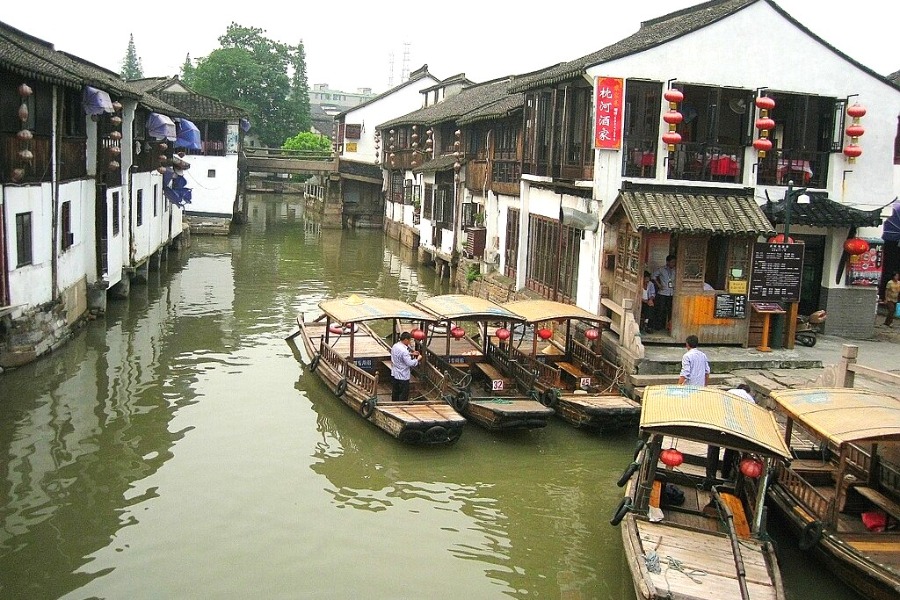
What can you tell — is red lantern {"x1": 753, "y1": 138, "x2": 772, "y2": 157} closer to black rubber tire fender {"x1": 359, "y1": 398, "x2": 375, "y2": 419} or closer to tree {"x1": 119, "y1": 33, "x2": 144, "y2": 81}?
black rubber tire fender {"x1": 359, "y1": 398, "x2": 375, "y2": 419}

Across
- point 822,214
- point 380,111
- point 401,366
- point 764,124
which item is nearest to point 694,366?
point 401,366

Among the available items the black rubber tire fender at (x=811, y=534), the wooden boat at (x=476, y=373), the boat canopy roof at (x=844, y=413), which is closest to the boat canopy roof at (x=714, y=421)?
the boat canopy roof at (x=844, y=413)

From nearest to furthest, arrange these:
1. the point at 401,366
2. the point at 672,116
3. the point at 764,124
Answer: the point at 401,366
the point at 672,116
the point at 764,124

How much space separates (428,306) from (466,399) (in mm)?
2870

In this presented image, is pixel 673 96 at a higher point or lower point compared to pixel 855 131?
higher

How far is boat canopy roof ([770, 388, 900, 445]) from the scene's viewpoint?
9859 mm

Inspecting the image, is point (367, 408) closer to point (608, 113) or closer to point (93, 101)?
point (608, 113)

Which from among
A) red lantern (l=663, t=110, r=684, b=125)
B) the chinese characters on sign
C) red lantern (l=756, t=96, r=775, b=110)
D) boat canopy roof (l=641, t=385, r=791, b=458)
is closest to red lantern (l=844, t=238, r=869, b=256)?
red lantern (l=756, t=96, r=775, b=110)

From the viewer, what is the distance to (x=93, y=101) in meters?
20.5

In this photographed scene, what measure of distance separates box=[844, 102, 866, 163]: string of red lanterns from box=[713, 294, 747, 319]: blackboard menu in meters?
4.60

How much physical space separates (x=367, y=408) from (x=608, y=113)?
8136 mm

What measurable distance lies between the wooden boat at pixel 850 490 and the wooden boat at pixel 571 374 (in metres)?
3.61

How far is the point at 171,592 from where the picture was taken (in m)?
9.62

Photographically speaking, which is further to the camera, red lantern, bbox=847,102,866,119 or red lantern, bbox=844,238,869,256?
red lantern, bbox=844,238,869,256
